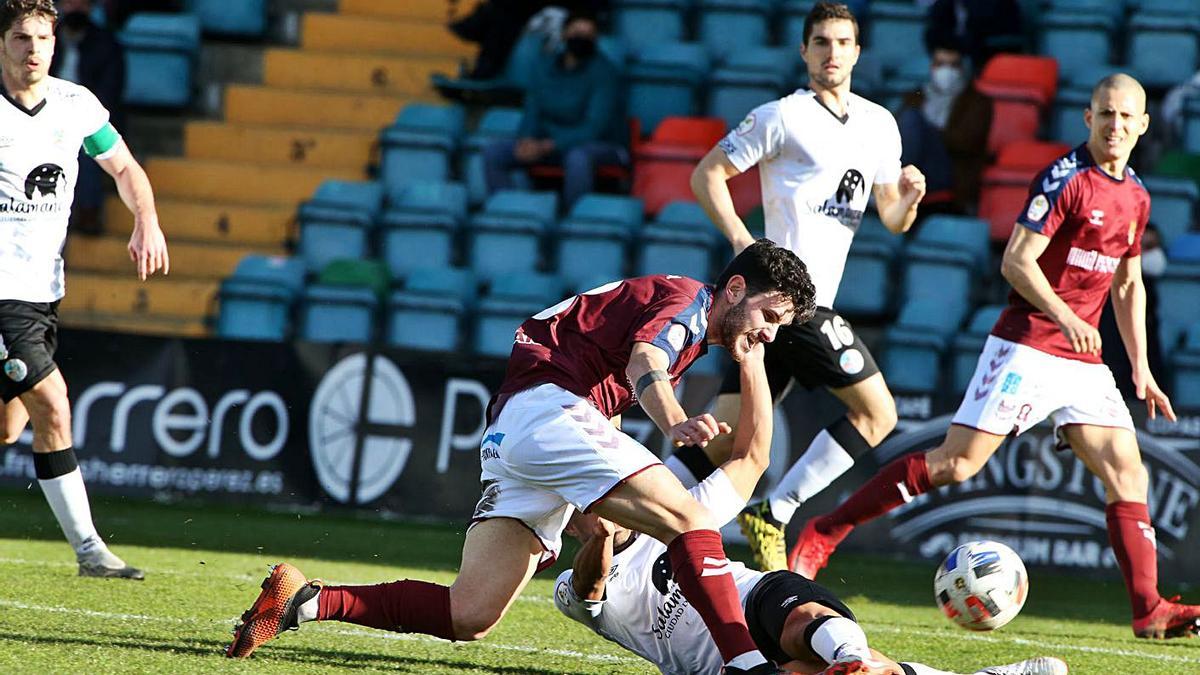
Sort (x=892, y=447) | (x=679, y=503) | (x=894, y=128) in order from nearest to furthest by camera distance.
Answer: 1. (x=679, y=503)
2. (x=894, y=128)
3. (x=892, y=447)

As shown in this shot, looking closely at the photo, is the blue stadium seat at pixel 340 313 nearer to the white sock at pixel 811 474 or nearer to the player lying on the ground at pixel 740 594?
the white sock at pixel 811 474

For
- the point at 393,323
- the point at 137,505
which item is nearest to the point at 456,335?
the point at 393,323

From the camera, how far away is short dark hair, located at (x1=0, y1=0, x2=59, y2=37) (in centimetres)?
670

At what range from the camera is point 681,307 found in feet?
16.7

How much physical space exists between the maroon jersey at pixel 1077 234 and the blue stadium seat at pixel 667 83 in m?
6.24

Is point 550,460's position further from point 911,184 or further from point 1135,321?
point 1135,321

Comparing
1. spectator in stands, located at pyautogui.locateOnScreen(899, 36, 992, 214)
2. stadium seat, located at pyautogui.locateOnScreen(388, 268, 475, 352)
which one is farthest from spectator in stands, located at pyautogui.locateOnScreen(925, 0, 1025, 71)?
stadium seat, located at pyautogui.locateOnScreen(388, 268, 475, 352)

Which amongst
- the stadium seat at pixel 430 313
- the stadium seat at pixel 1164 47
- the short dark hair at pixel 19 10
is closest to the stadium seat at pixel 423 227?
the stadium seat at pixel 430 313

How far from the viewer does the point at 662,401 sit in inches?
191

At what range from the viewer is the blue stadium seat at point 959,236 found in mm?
11516

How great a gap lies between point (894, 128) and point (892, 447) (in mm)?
2958

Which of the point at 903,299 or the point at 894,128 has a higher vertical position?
the point at 894,128

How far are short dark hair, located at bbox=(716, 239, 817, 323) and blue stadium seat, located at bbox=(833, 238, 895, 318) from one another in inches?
254

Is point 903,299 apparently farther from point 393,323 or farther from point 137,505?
point 137,505
